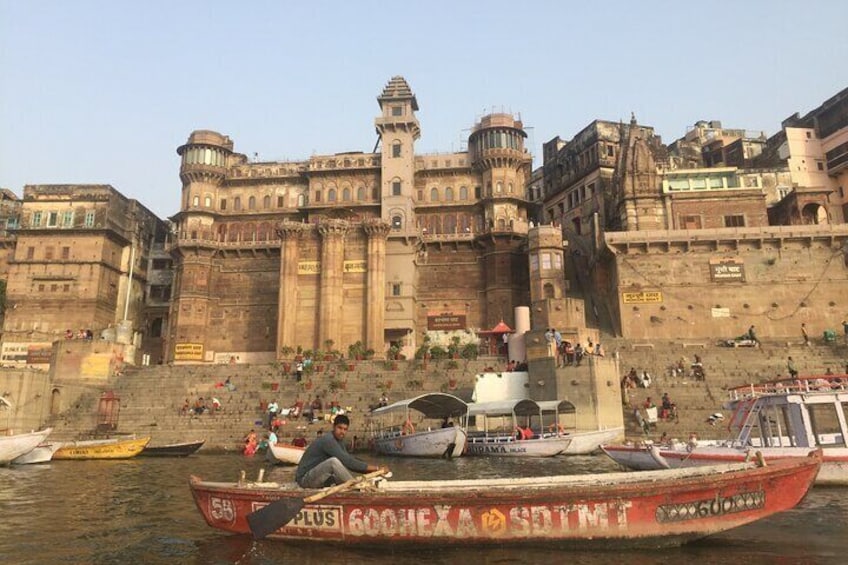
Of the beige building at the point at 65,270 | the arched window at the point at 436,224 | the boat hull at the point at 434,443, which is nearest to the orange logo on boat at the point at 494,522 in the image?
the boat hull at the point at 434,443

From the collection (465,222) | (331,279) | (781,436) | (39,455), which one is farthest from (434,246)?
(781,436)

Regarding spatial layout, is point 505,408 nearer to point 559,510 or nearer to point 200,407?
point 200,407

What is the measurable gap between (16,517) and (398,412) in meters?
19.0

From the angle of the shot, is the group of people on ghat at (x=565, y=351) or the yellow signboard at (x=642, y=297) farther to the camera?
the yellow signboard at (x=642, y=297)

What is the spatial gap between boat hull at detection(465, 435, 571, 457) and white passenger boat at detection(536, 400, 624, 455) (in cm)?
42

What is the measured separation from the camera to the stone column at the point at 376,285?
4406 cm

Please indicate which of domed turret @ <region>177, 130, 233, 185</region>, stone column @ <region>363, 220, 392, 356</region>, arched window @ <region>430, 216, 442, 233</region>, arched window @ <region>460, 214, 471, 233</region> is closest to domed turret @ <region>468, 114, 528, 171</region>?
arched window @ <region>460, 214, 471, 233</region>

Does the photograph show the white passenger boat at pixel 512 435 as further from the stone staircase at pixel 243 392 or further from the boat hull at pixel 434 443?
the stone staircase at pixel 243 392

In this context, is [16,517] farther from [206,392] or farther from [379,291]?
[379,291]

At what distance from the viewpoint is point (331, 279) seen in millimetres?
44812

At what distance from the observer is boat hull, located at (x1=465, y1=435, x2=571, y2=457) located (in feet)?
77.7

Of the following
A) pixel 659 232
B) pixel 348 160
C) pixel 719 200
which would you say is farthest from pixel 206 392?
pixel 719 200

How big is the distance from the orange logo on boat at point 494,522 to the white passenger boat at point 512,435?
1551cm

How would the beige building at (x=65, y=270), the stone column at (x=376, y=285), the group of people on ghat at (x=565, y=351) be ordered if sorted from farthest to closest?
the beige building at (x=65, y=270), the stone column at (x=376, y=285), the group of people on ghat at (x=565, y=351)
